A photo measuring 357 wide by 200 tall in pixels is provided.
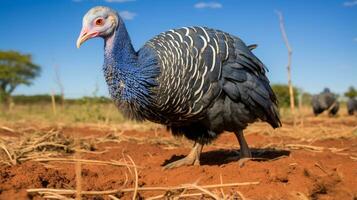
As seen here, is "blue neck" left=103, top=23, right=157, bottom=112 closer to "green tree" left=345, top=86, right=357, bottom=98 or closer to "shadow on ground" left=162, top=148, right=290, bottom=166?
"shadow on ground" left=162, top=148, right=290, bottom=166

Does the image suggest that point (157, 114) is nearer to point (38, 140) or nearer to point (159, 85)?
point (159, 85)

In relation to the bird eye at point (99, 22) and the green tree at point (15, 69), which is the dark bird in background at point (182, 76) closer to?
the bird eye at point (99, 22)

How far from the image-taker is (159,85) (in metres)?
4.12

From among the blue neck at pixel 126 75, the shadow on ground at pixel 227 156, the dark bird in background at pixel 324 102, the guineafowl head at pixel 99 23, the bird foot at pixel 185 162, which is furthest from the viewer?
the dark bird in background at pixel 324 102

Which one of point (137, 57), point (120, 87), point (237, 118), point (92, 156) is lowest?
A: point (92, 156)

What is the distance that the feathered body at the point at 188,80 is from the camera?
414 centimetres

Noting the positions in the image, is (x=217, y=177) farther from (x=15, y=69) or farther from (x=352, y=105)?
(x=15, y=69)

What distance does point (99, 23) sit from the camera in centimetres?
432

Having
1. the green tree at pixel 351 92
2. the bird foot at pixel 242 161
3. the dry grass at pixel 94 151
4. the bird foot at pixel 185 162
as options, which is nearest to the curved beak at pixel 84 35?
the dry grass at pixel 94 151

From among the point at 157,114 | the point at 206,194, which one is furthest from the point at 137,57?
the point at 206,194

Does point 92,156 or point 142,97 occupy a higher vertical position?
point 142,97

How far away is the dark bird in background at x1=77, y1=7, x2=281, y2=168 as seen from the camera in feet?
13.6

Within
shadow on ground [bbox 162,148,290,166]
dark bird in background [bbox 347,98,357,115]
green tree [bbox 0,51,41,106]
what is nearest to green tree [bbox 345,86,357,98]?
dark bird in background [bbox 347,98,357,115]

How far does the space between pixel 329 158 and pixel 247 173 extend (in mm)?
1807
